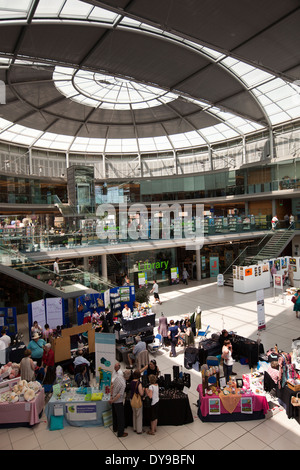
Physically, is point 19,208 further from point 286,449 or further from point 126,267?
point 286,449

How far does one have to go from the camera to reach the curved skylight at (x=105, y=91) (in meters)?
23.6

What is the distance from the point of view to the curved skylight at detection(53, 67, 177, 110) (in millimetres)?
23638

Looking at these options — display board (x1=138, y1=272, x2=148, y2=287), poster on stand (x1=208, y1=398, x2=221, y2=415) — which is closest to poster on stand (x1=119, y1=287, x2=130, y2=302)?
display board (x1=138, y1=272, x2=148, y2=287)

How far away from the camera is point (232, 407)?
814cm

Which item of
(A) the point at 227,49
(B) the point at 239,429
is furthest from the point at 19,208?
(B) the point at 239,429

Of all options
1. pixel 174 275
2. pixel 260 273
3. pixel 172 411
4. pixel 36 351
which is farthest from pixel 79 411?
pixel 174 275

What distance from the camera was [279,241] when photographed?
28.4 m

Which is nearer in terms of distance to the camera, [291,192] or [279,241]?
[279,241]

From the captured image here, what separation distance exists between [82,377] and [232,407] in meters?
4.43

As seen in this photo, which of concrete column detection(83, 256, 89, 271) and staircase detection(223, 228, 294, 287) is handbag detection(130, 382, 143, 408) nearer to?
concrete column detection(83, 256, 89, 271)

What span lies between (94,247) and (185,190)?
21967 mm

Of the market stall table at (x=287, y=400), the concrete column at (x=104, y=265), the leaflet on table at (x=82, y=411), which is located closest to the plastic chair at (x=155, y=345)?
the leaflet on table at (x=82, y=411)

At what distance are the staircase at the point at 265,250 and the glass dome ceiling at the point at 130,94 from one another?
11486mm

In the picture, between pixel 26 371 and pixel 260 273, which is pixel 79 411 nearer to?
pixel 26 371
